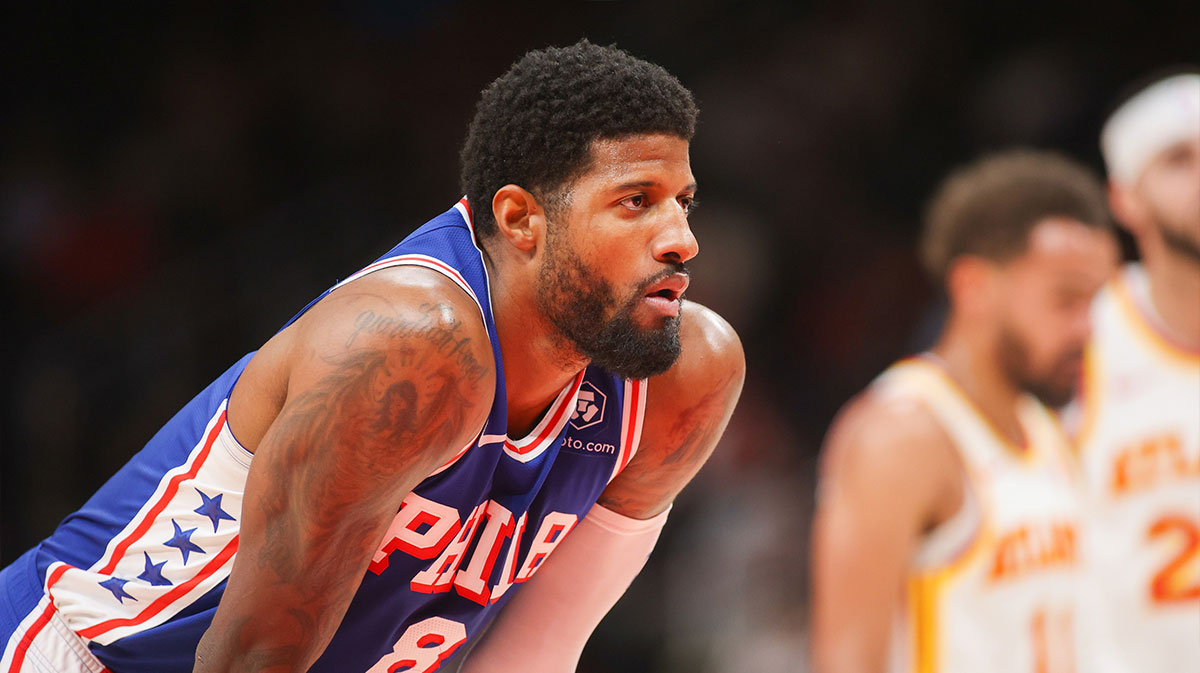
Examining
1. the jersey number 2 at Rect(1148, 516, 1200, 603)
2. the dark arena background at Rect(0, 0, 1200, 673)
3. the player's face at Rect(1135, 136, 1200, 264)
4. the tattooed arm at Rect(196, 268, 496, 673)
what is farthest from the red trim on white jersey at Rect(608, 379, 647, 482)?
the dark arena background at Rect(0, 0, 1200, 673)

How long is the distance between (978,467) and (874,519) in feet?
1.25

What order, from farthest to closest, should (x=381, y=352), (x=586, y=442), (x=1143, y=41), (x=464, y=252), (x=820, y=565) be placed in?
(x=1143, y=41) < (x=820, y=565) < (x=586, y=442) < (x=464, y=252) < (x=381, y=352)

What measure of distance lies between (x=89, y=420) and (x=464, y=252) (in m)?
3.72

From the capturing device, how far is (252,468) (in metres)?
1.70

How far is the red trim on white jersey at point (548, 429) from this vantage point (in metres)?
1.99

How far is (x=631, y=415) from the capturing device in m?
2.16

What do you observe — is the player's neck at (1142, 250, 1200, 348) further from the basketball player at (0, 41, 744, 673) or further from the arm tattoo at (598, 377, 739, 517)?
the basketball player at (0, 41, 744, 673)

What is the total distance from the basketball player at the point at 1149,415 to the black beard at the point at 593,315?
77.1 inches

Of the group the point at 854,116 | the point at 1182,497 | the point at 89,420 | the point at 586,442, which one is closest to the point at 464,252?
the point at 586,442

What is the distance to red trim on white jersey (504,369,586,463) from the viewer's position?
6.53ft

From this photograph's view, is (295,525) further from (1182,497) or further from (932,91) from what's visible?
(932,91)

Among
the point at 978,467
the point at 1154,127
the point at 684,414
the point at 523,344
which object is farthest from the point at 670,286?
the point at 1154,127

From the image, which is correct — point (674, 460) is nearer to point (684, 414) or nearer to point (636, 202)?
point (684, 414)

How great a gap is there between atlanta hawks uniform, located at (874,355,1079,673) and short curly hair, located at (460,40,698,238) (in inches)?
52.7
